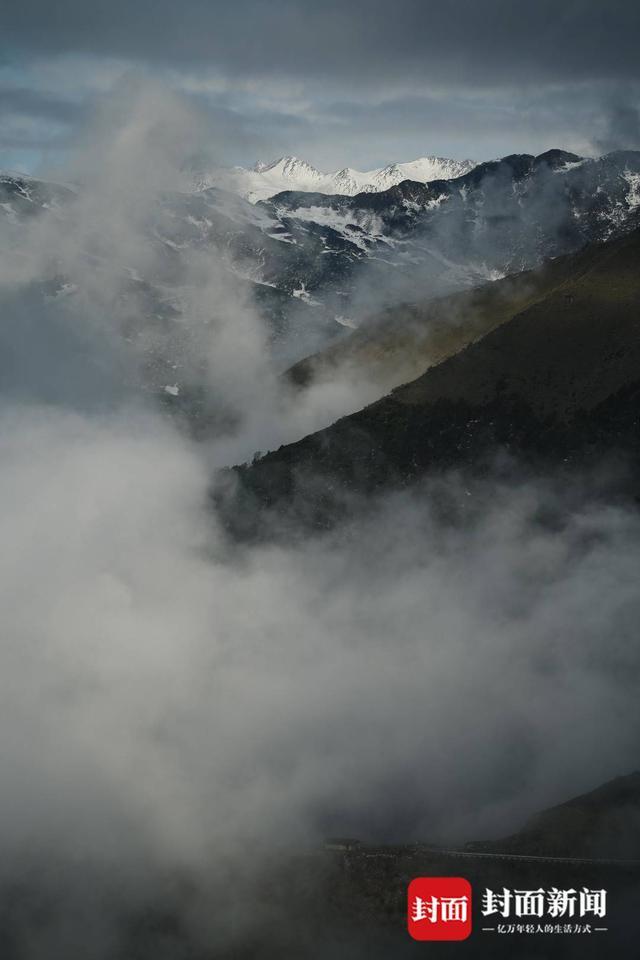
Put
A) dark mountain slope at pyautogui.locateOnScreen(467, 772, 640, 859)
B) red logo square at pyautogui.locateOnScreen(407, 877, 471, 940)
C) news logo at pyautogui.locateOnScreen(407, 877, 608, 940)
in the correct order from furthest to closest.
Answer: dark mountain slope at pyautogui.locateOnScreen(467, 772, 640, 859) → red logo square at pyautogui.locateOnScreen(407, 877, 471, 940) → news logo at pyautogui.locateOnScreen(407, 877, 608, 940)

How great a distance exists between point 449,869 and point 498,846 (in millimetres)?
9312

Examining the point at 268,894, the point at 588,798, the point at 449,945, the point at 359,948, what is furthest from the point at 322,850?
the point at 588,798

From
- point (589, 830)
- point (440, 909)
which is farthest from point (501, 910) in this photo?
point (589, 830)

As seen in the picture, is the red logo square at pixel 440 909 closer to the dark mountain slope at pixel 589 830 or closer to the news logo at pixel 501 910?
the news logo at pixel 501 910

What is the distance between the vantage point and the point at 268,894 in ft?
623

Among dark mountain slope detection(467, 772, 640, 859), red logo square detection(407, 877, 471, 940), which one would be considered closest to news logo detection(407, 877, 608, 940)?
red logo square detection(407, 877, 471, 940)

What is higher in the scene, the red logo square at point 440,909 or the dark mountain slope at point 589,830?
the dark mountain slope at point 589,830

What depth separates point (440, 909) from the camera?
151 metres

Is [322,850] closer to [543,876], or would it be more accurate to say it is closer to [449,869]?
[449,869]

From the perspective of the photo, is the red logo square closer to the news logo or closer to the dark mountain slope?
the news logo

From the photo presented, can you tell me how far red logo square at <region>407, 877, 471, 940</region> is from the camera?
151m

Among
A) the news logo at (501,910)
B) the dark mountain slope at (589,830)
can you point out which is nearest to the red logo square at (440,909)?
the news logo at (501,910)

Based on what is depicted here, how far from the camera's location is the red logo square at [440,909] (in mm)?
151250

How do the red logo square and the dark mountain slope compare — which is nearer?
the red logo square
